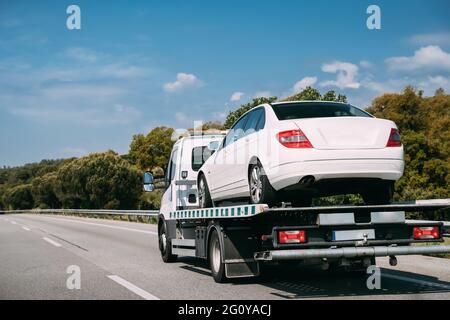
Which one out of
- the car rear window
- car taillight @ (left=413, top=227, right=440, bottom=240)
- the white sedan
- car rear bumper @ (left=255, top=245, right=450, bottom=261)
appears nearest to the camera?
car rear bumper @ (left=255, top=245, right=450, bottom=261)

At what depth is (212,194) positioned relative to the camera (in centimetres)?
951

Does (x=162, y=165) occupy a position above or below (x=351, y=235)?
above

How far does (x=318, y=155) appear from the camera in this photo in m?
6.70

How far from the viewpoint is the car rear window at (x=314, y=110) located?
294 inches

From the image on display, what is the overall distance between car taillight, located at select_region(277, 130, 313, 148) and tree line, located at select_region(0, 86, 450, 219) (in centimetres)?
880

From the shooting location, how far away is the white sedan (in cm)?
671

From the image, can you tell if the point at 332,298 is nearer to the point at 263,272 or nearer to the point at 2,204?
the point at 263,272

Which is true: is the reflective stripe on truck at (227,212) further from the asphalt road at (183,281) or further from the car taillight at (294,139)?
the asphalt road at (183,281)

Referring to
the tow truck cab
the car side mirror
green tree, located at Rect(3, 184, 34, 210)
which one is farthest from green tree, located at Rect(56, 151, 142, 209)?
the tow truck cab

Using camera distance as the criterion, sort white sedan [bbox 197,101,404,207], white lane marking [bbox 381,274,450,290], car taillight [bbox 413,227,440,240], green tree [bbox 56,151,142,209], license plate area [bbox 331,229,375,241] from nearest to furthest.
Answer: white sedan [bbox 197,101,404,207] → license plate area [bbox 331,229,375,241] → car taillight [bbox 413,227,440,240] → white lane marking [bbox 381,274,450,290] → green tree [bbox 56,151,142,209]

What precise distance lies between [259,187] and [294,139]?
0.88 metres

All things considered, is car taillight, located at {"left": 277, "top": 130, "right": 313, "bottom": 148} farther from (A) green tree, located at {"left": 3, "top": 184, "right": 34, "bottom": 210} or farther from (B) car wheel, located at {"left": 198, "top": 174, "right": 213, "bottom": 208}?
(A) green tree, located at {"left": 3, "top": 184, "right": 34, "bottom": 210}

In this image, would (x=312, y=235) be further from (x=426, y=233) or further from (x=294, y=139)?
(x=426, y=233)

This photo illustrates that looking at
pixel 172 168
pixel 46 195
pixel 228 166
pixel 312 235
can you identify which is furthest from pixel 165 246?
pixel 46 195
